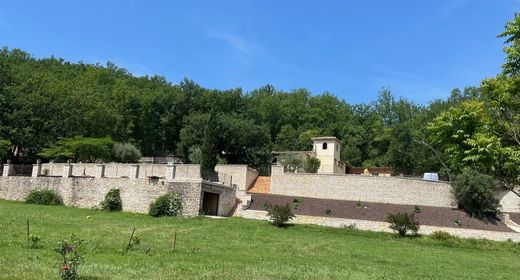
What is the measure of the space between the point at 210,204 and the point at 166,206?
471 cm

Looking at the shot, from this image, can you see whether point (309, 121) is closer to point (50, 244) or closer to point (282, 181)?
point (282, 181)

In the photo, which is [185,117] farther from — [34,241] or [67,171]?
[34,241]

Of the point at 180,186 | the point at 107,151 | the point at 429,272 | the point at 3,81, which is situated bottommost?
the point at 429,272

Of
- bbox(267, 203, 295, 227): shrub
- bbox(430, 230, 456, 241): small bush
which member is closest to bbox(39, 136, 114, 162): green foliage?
bbox(267, 203, 295, 227): shrub

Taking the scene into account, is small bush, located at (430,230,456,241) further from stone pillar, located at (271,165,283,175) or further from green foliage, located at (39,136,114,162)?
green foliage, located at (39,136,114,162)

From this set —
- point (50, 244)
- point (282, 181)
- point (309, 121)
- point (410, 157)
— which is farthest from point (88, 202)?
point (309, 121)

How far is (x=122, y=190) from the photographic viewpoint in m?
38.0

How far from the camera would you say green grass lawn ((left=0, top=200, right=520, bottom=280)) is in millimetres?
14125

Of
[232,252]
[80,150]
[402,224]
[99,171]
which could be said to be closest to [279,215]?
[402,224]

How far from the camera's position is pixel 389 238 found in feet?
102

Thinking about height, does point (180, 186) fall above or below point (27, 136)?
below

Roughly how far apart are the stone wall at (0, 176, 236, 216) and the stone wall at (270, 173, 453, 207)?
19.2 feet

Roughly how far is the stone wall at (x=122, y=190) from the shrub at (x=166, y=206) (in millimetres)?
497

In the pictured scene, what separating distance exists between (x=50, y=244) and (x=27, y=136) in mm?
36515
